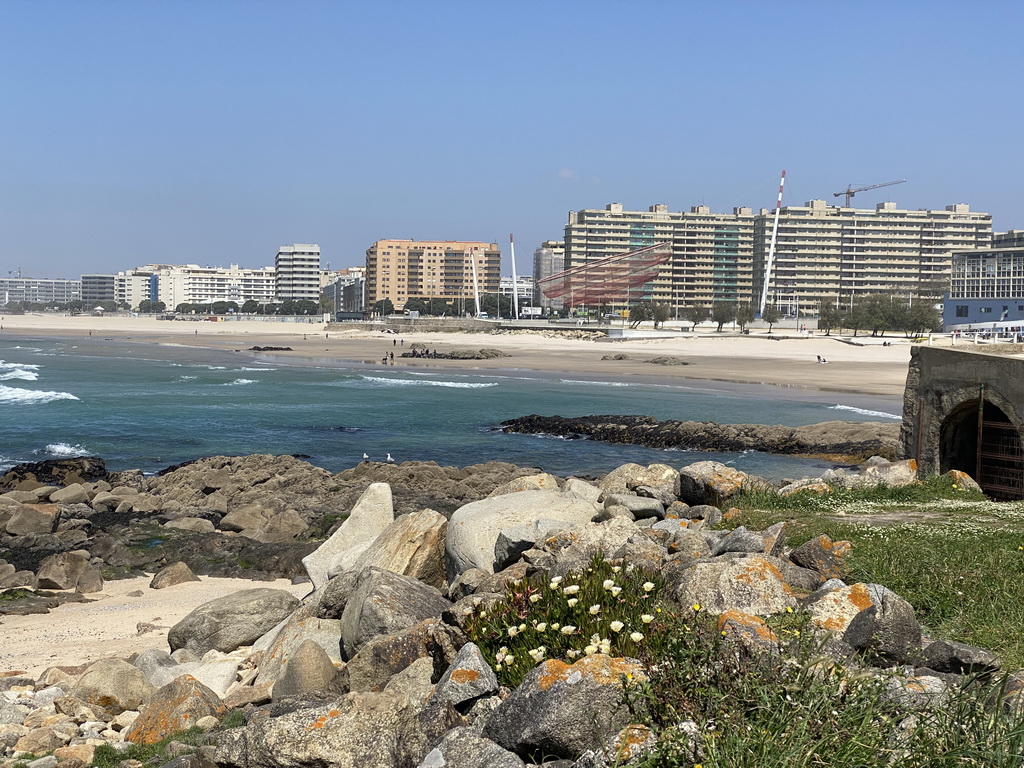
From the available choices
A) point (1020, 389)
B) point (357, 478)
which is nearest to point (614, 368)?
point (357, 478)

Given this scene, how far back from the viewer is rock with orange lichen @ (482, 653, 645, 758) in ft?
16.8

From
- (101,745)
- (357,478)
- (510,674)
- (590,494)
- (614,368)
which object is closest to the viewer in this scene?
(510,674)

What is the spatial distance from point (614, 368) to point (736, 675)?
69.3 metres

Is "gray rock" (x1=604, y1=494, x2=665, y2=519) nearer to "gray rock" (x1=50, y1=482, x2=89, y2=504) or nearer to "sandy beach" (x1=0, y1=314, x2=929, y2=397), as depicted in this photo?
"gray rock" (x1=50, y1=482, x2=89, y2=504)

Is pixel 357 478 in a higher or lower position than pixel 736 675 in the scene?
lower

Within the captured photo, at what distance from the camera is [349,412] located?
45.3 metres

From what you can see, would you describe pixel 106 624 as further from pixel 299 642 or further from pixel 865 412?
pixel 865 412

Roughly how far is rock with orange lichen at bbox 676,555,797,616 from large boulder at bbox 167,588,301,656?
567 cm

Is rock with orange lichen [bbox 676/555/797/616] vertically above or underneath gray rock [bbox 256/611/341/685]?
above

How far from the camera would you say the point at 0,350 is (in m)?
99.5

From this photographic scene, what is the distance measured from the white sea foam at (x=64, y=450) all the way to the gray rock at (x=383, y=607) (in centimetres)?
2647

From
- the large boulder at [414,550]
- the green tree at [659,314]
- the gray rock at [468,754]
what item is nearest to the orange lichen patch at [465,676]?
the gray rock at [468,754]

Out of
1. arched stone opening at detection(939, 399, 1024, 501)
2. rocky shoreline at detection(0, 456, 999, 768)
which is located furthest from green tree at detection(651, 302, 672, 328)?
rocky shoreline at detection(0, 456, 999, 768)

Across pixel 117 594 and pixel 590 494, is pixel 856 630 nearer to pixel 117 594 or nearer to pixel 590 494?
pixel 590 494
